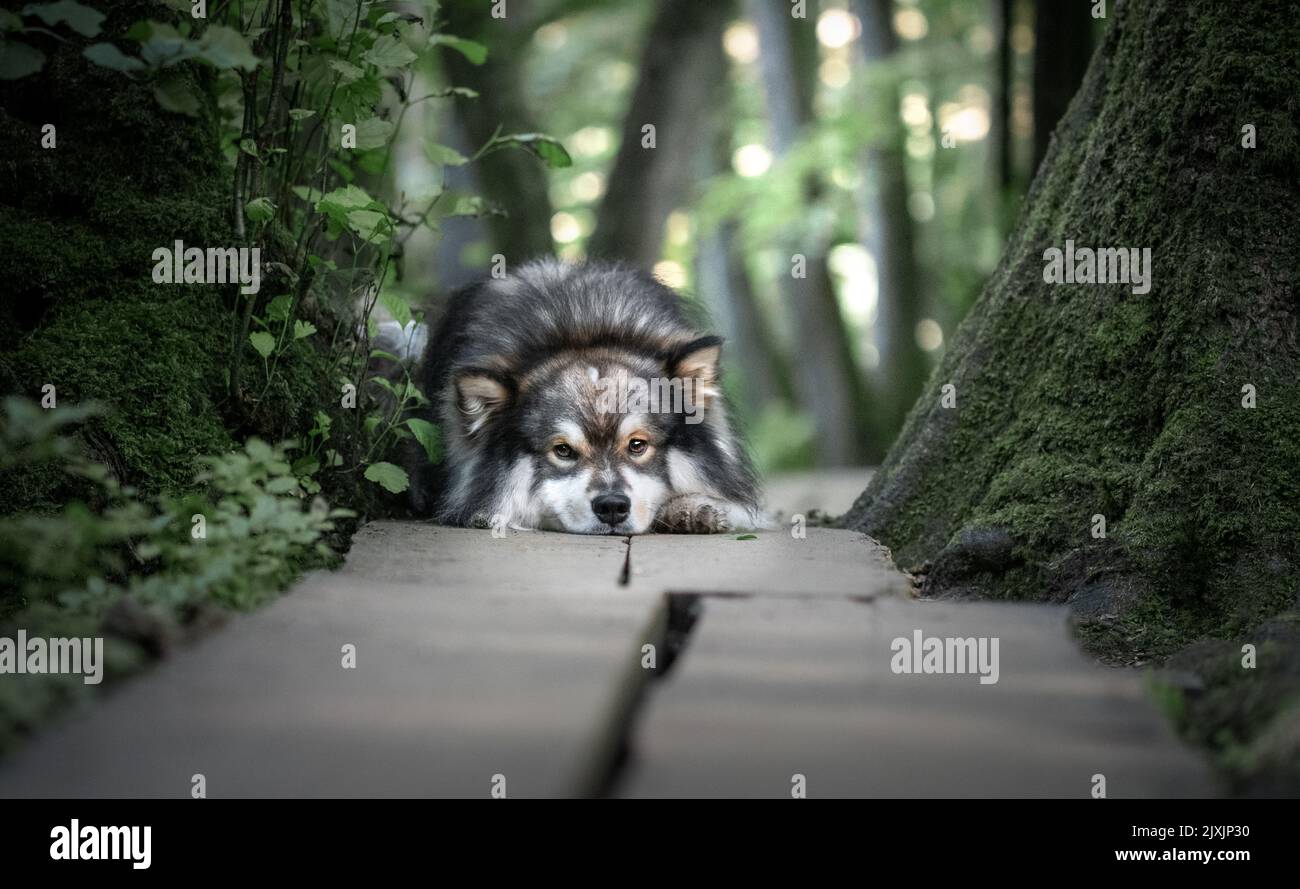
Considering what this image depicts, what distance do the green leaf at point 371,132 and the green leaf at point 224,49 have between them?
1.13 meters

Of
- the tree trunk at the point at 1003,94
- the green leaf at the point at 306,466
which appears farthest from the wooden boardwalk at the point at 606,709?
the tree trunk at the point at 1003,94

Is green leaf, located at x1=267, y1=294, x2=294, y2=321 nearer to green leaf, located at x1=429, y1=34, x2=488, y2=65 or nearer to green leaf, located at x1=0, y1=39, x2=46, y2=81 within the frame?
green leaf, located at x1=0, y1=39, x2=46, y2=81

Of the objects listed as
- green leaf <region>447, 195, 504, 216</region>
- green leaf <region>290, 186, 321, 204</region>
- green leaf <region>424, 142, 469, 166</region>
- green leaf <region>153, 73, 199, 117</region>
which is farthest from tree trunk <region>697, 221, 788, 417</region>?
green leaf <region>153, 73, 199, 117</region>

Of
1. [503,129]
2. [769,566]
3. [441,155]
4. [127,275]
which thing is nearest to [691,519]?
[769,566]

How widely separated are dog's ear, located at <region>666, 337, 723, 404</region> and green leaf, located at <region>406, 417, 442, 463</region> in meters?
1.24

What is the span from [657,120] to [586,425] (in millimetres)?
6339

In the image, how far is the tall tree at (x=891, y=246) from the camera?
15086 mm

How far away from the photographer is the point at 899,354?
15.3 m

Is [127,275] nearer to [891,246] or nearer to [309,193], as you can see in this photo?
[309,193]

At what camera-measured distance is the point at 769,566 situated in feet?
12.7

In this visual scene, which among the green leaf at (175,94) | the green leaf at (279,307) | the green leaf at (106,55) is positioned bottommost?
the green leaf at (279,307)

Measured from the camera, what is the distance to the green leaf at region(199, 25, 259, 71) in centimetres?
354

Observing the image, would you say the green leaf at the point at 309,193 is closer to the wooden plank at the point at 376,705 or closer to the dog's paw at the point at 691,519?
the wooden plank at the point at 376,705
